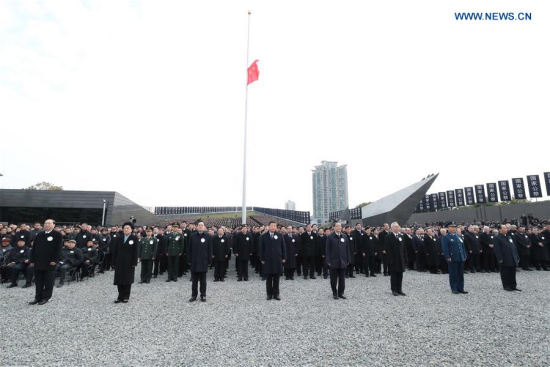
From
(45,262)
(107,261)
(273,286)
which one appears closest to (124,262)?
(45,262)

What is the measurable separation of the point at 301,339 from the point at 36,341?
15.1 ft

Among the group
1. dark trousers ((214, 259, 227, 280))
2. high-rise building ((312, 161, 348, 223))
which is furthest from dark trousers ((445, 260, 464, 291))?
high-rise building ((312, 161, 348, 223))

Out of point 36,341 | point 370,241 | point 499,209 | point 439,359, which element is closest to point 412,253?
point 370,241

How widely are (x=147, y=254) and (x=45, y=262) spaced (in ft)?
11.3

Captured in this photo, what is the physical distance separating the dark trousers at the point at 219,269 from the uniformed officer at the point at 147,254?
2458 millimetres

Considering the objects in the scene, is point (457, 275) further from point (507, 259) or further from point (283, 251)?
point (283, 251)

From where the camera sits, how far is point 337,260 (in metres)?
7.77

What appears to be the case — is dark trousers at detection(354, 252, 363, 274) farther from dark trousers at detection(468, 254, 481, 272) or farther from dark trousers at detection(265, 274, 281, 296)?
dark trousers at detection(265, 274, 281, 296)

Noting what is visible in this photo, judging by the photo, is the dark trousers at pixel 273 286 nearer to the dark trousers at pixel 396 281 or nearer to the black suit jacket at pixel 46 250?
the dark trousers at pixel 396 281

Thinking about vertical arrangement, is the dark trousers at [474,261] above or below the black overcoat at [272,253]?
below

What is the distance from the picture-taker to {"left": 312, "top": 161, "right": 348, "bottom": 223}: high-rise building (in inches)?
4259

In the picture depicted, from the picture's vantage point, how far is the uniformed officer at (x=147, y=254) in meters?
10.3

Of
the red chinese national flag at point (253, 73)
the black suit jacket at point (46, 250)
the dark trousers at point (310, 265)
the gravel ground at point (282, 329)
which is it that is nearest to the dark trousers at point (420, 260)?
the gravel ground at point (282, 329)

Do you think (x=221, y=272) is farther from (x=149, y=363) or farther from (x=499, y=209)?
(x=499, y=209)
